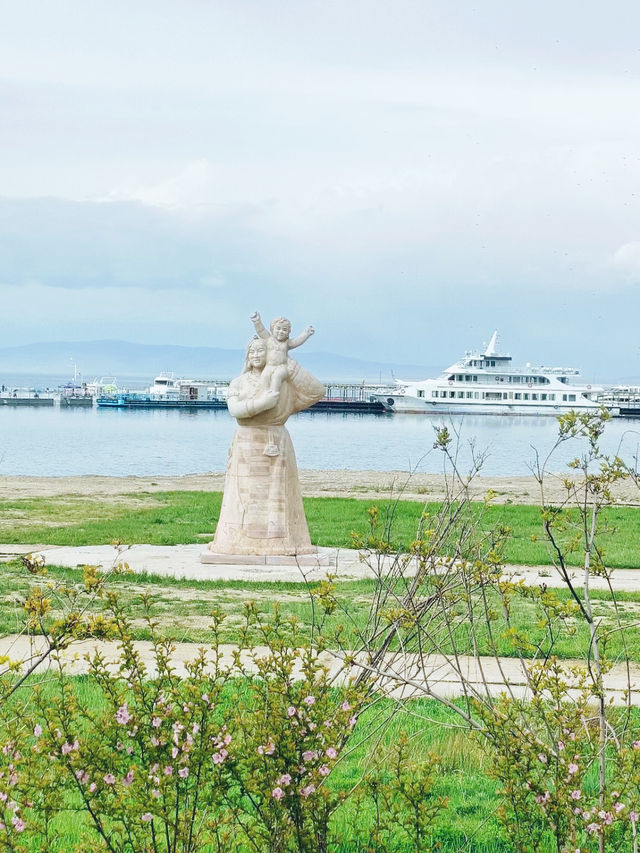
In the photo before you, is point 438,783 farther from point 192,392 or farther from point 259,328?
point 192,392

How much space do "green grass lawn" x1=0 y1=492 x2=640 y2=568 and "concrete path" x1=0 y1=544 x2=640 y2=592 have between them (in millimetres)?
709

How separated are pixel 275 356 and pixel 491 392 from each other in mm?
88091

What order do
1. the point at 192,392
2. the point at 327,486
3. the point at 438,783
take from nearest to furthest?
the point at 438,783, the point at 327,486, the point at 192,392

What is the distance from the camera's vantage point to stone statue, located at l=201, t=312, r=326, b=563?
13927 millimetres

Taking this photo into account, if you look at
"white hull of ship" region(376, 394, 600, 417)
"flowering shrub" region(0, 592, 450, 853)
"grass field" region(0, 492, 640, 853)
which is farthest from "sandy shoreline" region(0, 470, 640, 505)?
"white hull of ship" region(376, 394, 600, 417)

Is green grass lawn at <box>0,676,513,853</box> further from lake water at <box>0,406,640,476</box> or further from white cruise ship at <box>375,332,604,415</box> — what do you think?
white cruise ship at <box>375,332,604,415</box>

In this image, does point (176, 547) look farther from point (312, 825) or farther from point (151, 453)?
point (151, 453)

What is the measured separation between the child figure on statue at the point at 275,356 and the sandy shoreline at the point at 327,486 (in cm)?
1248

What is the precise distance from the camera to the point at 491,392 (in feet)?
330

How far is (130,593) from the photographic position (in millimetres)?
11648

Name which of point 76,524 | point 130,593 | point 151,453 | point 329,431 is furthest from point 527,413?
point 130,593

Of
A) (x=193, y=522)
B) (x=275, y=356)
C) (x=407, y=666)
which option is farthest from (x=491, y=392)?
(x=407, y=666)

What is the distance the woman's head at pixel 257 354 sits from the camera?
551 inches

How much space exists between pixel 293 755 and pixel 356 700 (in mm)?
326
